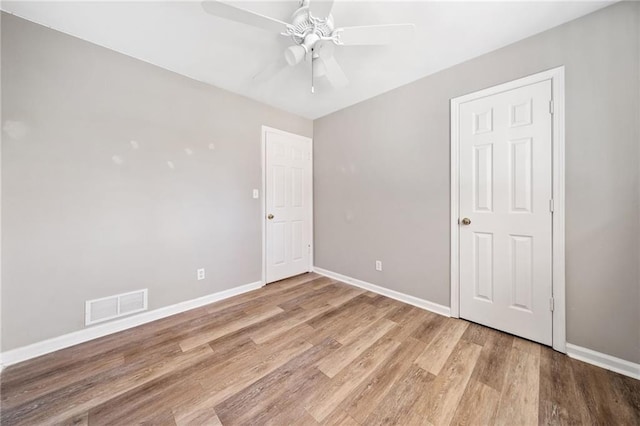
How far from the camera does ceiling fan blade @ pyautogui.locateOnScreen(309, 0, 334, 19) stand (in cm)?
122

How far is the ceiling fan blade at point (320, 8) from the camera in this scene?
122cm

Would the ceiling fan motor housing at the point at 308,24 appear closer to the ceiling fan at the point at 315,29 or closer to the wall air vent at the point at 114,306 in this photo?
the ceiling fan at the point at 315,29

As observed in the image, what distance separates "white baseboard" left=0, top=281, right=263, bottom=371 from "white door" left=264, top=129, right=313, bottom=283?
2.73 ft

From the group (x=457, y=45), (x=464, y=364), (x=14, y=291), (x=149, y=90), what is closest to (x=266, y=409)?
(x=464, y=364)

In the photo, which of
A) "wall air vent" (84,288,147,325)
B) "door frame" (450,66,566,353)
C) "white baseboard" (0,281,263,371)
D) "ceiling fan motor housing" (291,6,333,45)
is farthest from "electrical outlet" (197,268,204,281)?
"door frame" (450,66,566,353)

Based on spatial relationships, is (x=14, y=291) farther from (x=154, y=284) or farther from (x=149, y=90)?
(x=149, y=90)

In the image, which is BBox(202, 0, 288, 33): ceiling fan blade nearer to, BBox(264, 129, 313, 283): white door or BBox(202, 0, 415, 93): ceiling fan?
BBox(202, 0, 415, 93): ceiling fan

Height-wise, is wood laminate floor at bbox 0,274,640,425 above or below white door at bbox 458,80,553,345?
below

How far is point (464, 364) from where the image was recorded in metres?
1.56

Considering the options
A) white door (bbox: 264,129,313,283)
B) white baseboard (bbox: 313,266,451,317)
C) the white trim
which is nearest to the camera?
the white trim

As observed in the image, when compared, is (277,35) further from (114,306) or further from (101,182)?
(114,306)

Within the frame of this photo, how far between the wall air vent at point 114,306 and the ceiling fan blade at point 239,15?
230 centimetres

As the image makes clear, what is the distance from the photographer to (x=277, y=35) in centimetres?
179

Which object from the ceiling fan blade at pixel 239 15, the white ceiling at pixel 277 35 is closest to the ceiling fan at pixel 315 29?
the ceiling fan blade at pixel 239 15
